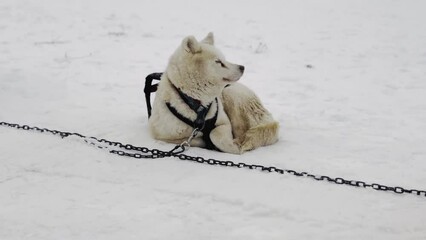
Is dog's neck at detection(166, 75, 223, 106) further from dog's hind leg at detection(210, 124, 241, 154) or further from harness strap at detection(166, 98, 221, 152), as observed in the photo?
dog's hind leg at detection(210, 124, 241, 154)

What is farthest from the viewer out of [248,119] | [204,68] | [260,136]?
[248,119]

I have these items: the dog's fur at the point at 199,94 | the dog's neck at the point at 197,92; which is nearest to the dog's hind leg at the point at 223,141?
the dog's fur at the point at 199,94

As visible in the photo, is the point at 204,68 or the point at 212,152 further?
the point at 212,152

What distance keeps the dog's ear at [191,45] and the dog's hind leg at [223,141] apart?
2.45 ft

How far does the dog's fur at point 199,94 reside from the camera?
4238 millimetres

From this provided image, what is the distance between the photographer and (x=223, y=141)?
169 inches

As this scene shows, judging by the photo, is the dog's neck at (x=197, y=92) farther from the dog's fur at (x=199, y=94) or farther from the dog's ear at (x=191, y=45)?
the dog's ear at (x=191, y=45)

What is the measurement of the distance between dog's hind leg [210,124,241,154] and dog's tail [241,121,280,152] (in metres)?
0.10

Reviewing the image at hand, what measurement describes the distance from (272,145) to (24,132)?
8.13 ft

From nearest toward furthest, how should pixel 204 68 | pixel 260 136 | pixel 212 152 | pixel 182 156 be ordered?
pixel 182 156 < pixel 204 68 < pixel 212 152 < pixel 260 136

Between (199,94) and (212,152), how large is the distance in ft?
1.82

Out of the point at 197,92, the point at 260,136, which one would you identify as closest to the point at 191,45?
the point at 197,92

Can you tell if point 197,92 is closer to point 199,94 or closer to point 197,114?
point 199,94

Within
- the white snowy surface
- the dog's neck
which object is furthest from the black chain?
the dog's neck
